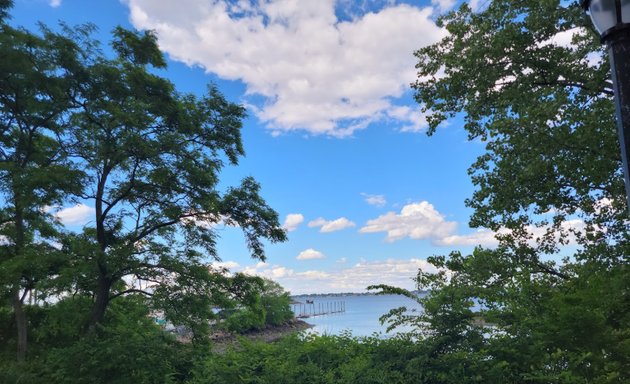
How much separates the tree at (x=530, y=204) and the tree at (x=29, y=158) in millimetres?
10050

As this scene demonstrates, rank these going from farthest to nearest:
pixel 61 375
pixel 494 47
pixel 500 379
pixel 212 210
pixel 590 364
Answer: pixel 212 210
pixel 494 47
pixel 61 375
pixel 500 379
pixel 590 364

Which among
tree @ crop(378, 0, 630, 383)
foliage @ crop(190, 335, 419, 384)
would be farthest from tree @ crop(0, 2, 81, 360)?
tree @ crop(378, 0, 630, 383)

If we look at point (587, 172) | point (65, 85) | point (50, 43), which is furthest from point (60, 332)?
point (587, 172)

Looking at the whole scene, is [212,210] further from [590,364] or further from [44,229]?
[590,364]

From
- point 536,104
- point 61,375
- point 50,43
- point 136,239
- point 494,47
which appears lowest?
point 61,375

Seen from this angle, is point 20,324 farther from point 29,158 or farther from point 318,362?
point 318,362

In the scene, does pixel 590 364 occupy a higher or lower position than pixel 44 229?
lower

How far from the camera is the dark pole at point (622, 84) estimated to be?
2.97 m

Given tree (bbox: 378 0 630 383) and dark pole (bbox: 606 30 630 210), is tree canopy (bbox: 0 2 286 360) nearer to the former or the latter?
tree (bbox: 378 0 630 383)

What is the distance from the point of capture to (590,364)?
5.87 m

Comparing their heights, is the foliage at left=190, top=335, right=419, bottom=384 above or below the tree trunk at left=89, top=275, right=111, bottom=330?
below

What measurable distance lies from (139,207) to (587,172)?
1265cm

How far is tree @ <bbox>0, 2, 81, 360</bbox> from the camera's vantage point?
1195cm

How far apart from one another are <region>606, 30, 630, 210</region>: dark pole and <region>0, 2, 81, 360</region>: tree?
12314 millimetres
